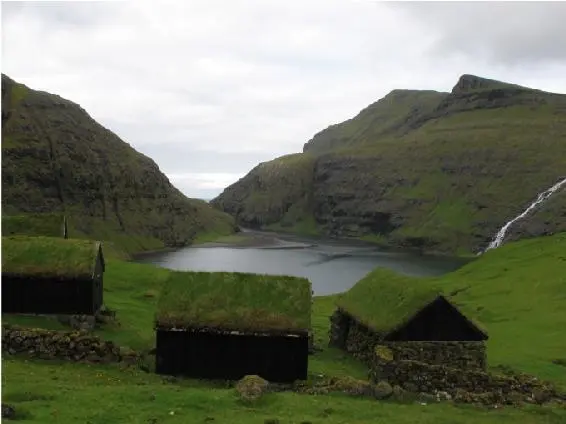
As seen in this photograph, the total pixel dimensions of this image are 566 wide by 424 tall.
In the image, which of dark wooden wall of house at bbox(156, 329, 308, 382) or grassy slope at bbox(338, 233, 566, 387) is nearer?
dark wooden wall of house at bbox(156, 329, 308, 382)

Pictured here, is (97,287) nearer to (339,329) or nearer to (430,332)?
(339,329)

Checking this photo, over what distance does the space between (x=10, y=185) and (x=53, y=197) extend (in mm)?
14098

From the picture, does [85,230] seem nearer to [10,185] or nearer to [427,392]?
[10,185]

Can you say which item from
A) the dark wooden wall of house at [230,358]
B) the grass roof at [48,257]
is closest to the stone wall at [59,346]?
the dark wooden wall of house at [230,358]

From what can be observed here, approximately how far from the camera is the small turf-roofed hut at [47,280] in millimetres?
42281

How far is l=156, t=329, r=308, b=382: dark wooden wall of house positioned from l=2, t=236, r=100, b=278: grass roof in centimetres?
1211

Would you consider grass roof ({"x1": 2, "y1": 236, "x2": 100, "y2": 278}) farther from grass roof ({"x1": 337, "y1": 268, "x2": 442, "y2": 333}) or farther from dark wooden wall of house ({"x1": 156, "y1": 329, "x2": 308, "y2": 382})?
grass roof ({"x1": 337, "y1": 268, "x2": 442, "y2": 333})

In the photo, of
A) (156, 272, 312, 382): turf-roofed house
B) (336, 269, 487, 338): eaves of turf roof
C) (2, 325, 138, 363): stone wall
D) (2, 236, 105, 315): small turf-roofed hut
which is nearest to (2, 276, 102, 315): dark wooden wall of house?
(2, 236, 105, 315): small turf-roofed hut

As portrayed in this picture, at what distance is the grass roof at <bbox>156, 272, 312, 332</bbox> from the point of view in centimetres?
3444

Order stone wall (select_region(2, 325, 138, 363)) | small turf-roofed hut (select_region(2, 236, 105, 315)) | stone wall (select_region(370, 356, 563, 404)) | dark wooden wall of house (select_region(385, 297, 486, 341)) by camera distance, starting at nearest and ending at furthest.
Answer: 1. stone wall (select_region(370, 356, 563, 404))
2. stone wall (select_region(2, 325, 138, 363))
3. dark wooden wall of house (select_region(385, 297, 486, 341))
4. small turf-roofed hut (select_region(2, 236, 105, 315))

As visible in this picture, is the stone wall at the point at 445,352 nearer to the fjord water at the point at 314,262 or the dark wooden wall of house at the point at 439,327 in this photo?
the dark wooden wall of house at the point at 439,327

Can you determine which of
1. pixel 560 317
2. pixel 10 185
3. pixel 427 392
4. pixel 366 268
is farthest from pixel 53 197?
pixel 427 392

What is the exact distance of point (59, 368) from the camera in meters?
31.8

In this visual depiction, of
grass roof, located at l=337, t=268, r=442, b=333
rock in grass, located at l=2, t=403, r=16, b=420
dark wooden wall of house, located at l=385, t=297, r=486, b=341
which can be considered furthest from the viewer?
grass roof, located at l=337, t=268, r=442, b=333
